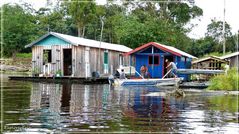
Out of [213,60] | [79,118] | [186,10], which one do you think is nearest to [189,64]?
[213,60]

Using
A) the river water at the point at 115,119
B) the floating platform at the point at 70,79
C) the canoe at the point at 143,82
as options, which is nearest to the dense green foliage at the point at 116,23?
the floating platform at the point at 70,79

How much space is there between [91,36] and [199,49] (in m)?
16.9

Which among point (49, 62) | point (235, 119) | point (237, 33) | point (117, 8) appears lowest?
point (235, 119)

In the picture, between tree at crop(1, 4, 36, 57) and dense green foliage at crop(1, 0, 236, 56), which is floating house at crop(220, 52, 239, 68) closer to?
dense green foliage at crop(1, 0, 236, 56)

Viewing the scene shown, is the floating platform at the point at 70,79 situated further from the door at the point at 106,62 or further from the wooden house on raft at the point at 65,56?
the door at the point at 106,62

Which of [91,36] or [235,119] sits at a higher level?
[91,36]

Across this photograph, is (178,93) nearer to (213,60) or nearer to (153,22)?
(213,60)

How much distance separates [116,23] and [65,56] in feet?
63.3

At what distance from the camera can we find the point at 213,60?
1316 inches

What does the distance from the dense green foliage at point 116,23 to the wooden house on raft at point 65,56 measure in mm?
11283

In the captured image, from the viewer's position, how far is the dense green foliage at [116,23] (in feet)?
160

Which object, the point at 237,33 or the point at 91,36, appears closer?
the point at 237,33

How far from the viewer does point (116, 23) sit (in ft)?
173

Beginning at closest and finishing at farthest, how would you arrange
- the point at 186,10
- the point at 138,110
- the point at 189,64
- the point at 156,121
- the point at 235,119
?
the point at 156,121 < the point at 235,119 < the point at 138,110 < the point at 189,64 < the point at 186,10
